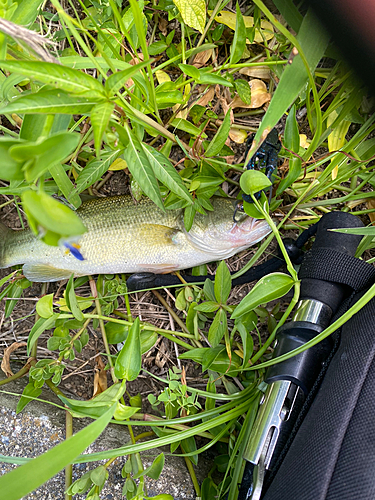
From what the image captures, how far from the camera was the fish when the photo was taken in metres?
2.32

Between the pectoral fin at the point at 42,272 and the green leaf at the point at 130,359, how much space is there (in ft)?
3.32

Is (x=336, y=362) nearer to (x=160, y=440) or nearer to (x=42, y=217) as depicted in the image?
(x=160, y=440)

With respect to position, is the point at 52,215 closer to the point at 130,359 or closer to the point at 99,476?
Result: the point at 130,359

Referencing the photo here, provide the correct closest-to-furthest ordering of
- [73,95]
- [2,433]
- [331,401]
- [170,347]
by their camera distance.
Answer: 1. [73,95]
2. [331,401]
3. [2,433]
4. [170,347]

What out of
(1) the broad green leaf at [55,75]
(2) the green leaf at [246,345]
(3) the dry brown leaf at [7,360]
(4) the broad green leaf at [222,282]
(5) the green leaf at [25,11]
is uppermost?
(5) the green leaf at [25,11]

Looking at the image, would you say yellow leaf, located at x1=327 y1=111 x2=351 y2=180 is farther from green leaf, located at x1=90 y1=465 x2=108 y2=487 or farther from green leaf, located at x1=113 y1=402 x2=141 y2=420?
green leaf, located at x1=90 y1=465 x2=108 y2=487

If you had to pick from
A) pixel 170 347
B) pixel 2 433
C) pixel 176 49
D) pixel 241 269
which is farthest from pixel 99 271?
pixel 176 49

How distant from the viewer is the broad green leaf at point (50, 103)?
3.23 feet

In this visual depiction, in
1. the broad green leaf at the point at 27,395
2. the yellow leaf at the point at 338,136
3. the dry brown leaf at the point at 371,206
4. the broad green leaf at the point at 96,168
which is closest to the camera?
the broad green leaf at the point at 96,168

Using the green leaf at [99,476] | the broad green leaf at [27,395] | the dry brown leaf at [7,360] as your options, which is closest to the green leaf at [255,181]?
the green leaf at [99,476]

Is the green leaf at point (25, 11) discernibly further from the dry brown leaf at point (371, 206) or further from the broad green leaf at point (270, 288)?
the dry brown leaf at point (371, 206)

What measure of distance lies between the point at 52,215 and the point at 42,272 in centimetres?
187

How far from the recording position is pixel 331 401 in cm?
142

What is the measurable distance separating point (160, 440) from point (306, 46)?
1.94 meters
